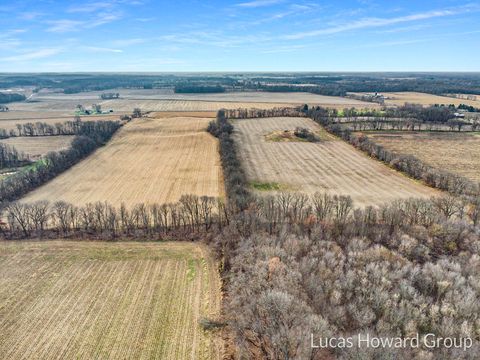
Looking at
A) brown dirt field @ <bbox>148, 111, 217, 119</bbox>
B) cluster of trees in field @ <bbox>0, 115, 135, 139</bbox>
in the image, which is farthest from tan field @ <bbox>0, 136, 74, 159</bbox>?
brown dirt field @ <bbox>148, 111, 217, 119</bbox>

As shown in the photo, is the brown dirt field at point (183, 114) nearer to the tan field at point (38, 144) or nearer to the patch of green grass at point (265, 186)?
the tan field at point (38, 144)

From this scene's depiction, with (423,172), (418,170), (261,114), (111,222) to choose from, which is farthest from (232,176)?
(261,114)

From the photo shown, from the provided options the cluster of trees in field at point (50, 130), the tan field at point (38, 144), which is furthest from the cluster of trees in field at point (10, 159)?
the cluster of trees in field at point (50, 130)

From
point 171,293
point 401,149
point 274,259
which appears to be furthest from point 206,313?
point 401,149

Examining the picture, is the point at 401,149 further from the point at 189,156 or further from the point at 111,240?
the point at 111,240

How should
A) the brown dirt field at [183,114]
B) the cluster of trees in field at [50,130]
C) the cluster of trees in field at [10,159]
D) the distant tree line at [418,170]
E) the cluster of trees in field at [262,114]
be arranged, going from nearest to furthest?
the distant tree line at [418,170] < the cluster of trees in field at [10,159] < the cluster of trees in field at [50,130] < the cluster of trees in field at [262,114] < the brown dirt field at [183,114]
